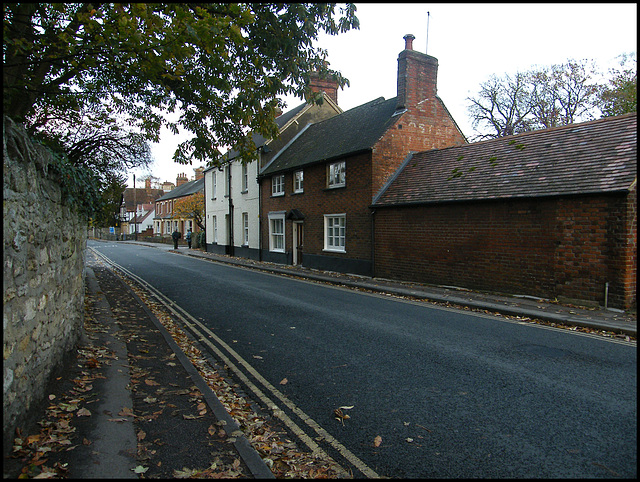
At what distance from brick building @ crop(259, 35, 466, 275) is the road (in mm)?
8126

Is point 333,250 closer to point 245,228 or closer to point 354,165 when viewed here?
point 354,165

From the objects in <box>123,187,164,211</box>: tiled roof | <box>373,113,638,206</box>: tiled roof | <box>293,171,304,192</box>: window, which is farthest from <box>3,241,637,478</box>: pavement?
<box>123,187,164,211</box>: tiled roof

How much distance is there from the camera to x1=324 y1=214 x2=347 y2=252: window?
723 inches

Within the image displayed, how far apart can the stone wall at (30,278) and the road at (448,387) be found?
2398 millimetres

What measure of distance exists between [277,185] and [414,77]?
9.89m

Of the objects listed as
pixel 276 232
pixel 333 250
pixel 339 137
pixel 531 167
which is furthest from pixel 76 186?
pixel 276 232

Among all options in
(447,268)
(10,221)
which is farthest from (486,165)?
(10,221)

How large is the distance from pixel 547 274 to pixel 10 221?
11.3 m

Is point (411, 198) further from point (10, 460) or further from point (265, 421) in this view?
point (10, 460)

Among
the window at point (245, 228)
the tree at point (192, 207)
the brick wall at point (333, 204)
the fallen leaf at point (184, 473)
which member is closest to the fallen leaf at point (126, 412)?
the fallen leaf at point (184, 473)

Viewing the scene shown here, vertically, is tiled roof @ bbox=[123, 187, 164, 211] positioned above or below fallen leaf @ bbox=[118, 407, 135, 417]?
above

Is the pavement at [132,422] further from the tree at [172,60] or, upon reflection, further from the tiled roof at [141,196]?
the tiled roof at [141,196]

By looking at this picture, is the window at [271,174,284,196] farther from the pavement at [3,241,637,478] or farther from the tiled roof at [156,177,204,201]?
the tiled roof at [156,177,204,201]

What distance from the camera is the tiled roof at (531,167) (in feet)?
33.4
